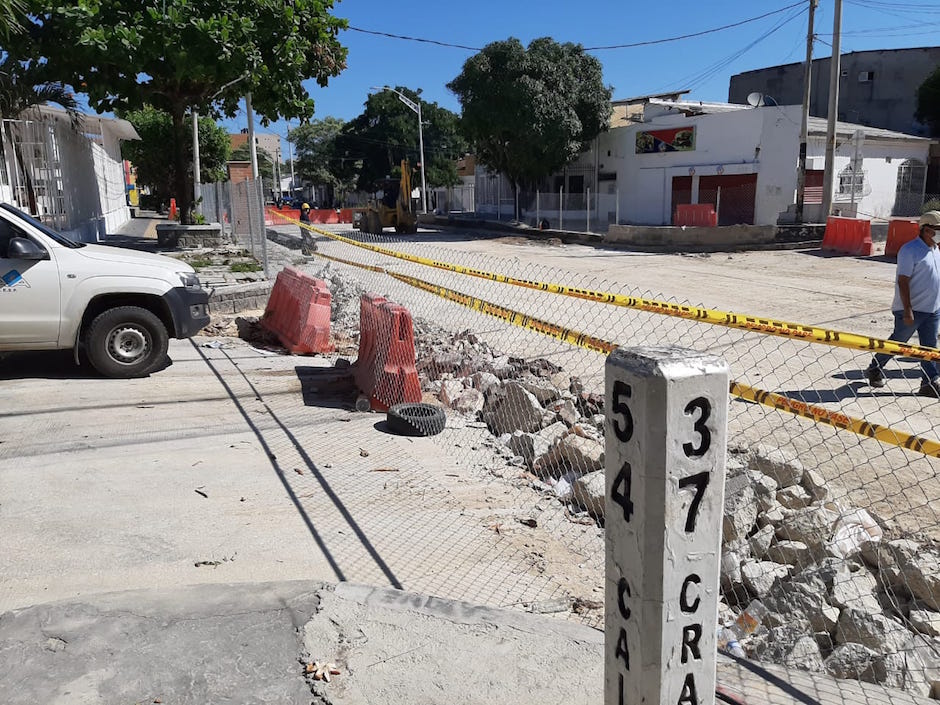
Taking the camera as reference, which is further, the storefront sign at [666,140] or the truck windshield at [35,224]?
the storefront sign at [666,140]

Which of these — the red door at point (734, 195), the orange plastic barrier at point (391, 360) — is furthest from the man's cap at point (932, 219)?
the red door at point (734, 195)

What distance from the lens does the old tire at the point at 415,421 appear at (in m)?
6.59

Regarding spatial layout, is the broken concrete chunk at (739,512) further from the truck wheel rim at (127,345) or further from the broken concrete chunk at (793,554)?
the truck wheel rim at (127,345)

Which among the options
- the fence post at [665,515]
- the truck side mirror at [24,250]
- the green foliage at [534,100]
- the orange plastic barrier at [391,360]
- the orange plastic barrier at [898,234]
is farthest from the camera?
the green foliage at [534,100]

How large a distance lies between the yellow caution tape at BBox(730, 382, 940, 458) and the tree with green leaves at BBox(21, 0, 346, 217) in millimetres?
14353

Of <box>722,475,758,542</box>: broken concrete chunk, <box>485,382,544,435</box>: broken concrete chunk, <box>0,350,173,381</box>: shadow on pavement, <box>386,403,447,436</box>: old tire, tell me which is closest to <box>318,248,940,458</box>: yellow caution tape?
<box>722,475,758,542</box>: broken concrete chunk

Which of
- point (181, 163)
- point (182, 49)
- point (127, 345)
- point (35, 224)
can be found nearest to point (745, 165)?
point (181, 163)

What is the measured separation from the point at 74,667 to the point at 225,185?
25361mm

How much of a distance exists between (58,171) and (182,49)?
5193 mm

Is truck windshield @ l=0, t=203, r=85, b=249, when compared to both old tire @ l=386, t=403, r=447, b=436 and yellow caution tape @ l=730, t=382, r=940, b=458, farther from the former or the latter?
yellow caution tape @ l=730, t=382, r=940, b=458

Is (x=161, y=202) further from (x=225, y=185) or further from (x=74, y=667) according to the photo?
(x=74, y=667)

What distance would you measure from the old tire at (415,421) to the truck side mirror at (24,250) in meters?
3.89

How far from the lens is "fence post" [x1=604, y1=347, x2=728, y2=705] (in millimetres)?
1858

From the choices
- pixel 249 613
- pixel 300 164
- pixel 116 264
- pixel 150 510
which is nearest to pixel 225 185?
pixel 116 264
